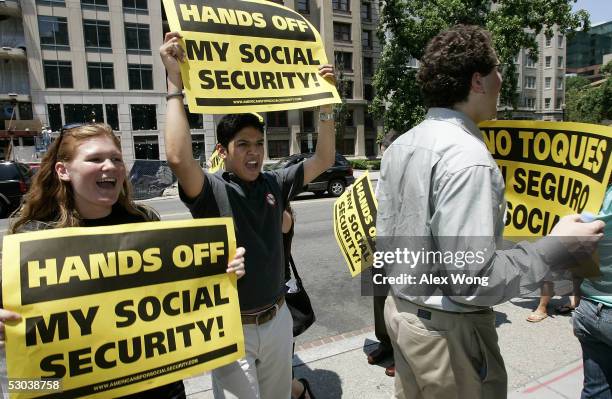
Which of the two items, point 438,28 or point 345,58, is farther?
point 345,58

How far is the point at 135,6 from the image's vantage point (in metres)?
32.5

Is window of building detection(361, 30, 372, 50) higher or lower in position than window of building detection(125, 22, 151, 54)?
higher

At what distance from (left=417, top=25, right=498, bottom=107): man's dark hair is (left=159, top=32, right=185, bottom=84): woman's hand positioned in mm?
1147

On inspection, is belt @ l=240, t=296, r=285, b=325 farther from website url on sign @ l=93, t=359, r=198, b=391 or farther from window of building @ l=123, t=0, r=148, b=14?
window of building @ l=123, t=0, r=148, b=14

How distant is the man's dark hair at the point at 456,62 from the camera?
169 centimetres

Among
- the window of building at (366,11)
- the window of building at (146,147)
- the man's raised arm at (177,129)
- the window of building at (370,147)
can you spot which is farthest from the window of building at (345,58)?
the man's raised arm at (177,129)

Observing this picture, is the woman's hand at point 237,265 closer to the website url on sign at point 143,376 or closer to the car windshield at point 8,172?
the website url on sign at point 143,376

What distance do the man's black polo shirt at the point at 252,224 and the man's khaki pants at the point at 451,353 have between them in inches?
29.4

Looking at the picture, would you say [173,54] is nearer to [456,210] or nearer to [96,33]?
[456,210]

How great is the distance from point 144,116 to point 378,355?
34322 mm

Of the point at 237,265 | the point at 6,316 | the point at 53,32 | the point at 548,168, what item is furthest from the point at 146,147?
the point at 548,168

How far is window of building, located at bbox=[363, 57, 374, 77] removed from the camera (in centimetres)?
4394

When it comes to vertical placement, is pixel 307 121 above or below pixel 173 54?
above

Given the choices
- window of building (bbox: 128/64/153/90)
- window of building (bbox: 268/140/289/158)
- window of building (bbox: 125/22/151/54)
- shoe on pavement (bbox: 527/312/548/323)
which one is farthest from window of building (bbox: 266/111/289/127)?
shoe on pavement (bbox: 527/312/548/323)
